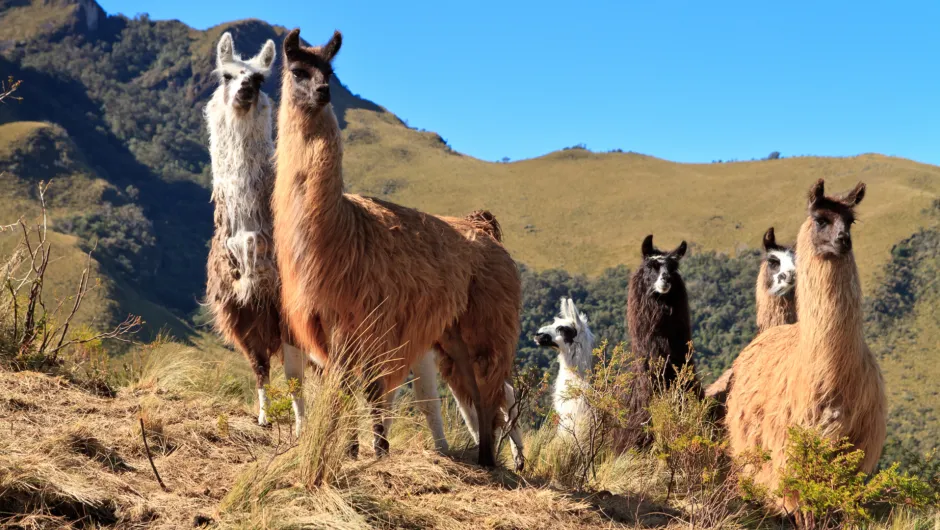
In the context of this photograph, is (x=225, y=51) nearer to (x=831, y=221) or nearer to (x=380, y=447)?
(x=380, y=447)

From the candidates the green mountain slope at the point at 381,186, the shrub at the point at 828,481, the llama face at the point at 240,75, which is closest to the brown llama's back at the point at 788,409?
the shrub at the point at 828,481

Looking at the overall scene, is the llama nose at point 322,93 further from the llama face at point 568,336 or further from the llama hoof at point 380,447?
the llama face at point 568,336

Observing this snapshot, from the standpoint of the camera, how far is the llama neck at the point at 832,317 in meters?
4.71

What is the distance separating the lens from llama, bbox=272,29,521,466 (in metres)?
4.42

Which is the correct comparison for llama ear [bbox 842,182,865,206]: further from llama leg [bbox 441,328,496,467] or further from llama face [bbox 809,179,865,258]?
llama leg [bbox 441,328,496,467]

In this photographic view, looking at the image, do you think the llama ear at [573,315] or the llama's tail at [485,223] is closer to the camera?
the llama's tail at [485,223]

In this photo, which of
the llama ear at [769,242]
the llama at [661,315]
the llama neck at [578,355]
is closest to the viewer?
the llama at [661,315]

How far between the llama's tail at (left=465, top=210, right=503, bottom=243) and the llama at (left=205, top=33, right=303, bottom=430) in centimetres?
137

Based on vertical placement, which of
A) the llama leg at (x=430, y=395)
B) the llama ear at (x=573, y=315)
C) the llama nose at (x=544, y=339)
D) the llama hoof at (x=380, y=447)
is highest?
the llama ear at (x=573, y=315)

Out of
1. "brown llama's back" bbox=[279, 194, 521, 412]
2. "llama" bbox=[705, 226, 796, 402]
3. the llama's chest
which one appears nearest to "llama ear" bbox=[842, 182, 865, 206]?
"brown llama's back" bbox=[279, 194, 521, 412]

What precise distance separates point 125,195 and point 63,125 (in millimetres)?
16593

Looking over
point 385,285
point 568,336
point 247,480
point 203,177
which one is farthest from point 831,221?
point 203,177

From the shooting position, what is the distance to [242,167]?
565cm

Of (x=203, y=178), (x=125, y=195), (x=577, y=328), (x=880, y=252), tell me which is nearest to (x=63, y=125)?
(x=203, y=178)
